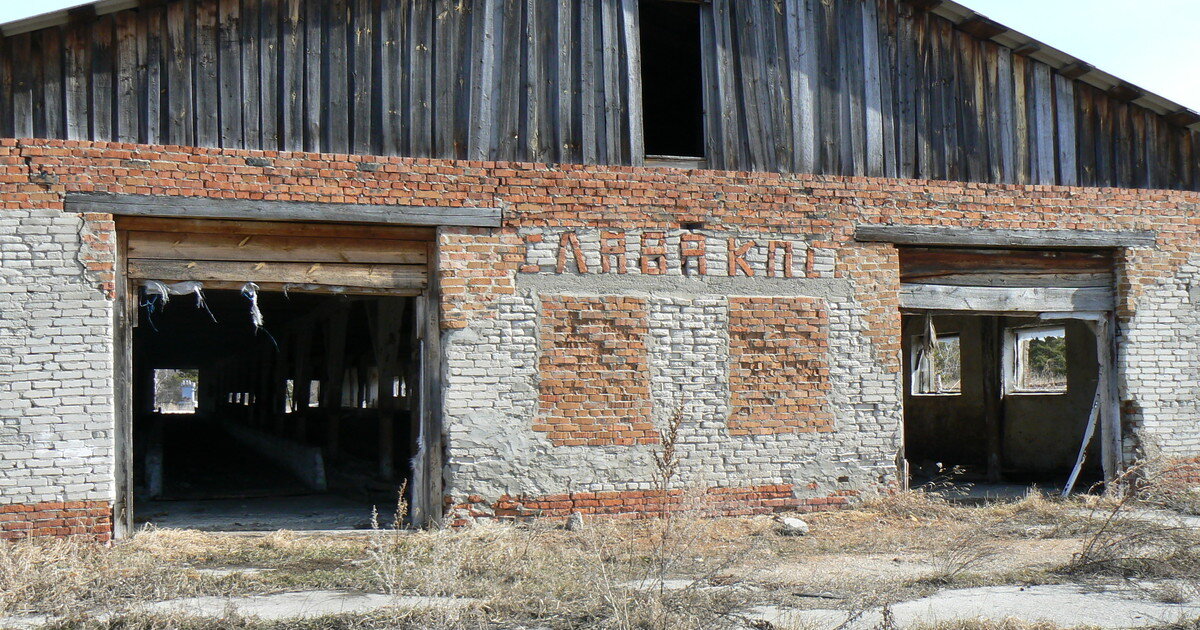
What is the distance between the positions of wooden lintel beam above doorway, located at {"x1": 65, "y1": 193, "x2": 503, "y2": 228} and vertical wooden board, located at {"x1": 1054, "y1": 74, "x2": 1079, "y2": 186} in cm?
612

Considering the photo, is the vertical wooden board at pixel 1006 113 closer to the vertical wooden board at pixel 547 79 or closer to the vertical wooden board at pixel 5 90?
the vertical wooden board at pixel 547 79

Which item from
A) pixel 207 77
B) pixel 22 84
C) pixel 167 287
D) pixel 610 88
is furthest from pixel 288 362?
pixel 610 88

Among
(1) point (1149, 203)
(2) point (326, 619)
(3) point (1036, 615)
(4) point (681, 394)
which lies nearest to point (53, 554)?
(2) point (326, 619)

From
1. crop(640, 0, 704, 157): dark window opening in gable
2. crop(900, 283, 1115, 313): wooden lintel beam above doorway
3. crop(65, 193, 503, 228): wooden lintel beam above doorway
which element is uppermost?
crop(640, 0, 704, 157): dark window opening in gable

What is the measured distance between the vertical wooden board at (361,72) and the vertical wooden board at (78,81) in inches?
85.7

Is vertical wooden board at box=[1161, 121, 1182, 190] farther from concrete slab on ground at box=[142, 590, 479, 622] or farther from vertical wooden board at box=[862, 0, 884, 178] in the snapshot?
concrete slab on ground at box=[142, 590, 479, 622]

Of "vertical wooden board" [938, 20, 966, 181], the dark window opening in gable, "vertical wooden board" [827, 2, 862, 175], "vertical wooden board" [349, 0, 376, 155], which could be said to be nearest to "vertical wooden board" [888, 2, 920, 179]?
"vertical wooden board" [938, 20, 966, 181]

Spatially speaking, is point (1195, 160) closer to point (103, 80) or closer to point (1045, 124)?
point (1045, 124)

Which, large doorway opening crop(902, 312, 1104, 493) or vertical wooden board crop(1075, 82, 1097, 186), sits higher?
vertical wooden board crop(1075, 82, 1097, 186)

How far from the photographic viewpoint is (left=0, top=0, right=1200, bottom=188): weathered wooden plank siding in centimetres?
874

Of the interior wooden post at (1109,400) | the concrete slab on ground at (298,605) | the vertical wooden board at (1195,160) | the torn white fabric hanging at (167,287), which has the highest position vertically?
the vertical wooden board at (1195,160)

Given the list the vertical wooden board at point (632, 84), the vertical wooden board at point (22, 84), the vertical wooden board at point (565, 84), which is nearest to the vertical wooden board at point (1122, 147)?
the vertical wooden board at point (632, 84)

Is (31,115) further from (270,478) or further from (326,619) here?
(270,478)

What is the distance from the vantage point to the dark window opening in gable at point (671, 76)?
39.2 ft
